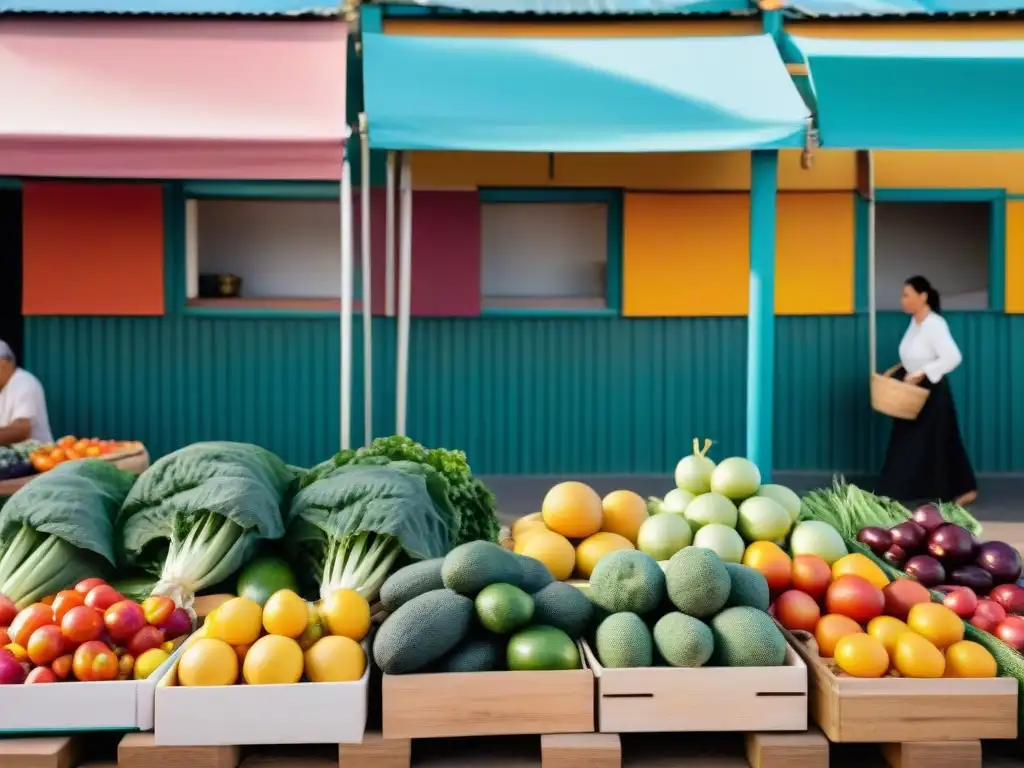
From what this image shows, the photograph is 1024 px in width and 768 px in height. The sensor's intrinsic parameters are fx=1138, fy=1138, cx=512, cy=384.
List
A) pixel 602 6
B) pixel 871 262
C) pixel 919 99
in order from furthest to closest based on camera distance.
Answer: pixel 871 262 → pixel 602 6 → pixel 919 99

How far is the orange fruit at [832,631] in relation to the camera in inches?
128

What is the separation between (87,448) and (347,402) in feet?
4.64

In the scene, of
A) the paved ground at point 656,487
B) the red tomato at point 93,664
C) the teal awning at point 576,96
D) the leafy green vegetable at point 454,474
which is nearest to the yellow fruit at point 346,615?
the red tomato at point 93,664

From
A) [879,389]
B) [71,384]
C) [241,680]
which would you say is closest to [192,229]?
[71,384]

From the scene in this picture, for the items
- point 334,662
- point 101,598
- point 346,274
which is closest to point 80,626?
point 101,598

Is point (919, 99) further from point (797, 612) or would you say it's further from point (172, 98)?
point (172, 98)

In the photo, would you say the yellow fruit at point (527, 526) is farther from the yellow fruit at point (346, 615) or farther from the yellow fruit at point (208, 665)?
the yellow fruit at point (208, 665)

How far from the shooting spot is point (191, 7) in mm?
7629

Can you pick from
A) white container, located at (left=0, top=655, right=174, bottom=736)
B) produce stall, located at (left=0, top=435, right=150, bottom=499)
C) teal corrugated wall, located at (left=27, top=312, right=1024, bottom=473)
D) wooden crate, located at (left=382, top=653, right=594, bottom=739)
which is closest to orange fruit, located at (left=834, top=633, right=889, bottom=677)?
wooden crate, located at (left=382, top=653, right=594, bottom=739)

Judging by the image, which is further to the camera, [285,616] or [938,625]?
[938,625]

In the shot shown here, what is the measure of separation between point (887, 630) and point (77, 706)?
220 centimetres

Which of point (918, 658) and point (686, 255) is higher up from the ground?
point (686, 255)

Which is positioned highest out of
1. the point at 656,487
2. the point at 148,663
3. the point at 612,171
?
the point at 612,171

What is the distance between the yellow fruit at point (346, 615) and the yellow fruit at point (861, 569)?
1518 millimetres
